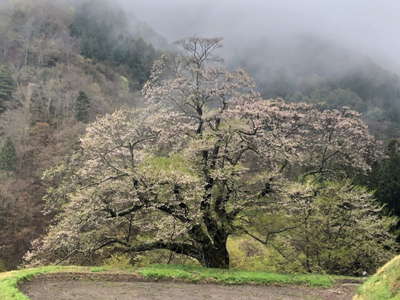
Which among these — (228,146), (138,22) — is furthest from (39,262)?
(138,22)

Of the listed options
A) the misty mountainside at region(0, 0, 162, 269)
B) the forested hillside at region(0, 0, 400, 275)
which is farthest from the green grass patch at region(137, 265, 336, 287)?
the misty mountainside at region(0, 0, 162, 269)

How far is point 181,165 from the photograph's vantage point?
16.5m

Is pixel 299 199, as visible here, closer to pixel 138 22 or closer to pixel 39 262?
pixel 39 262

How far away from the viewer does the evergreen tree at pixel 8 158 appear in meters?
40.2

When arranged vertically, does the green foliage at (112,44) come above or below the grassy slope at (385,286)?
above

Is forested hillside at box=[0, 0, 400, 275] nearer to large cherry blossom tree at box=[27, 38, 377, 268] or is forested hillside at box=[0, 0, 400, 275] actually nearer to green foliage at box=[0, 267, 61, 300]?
large cherry blossom tree at box=[27, 38, 377, 268]

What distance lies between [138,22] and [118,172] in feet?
405

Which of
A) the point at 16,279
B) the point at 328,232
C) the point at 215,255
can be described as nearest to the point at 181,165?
the point at 215,255

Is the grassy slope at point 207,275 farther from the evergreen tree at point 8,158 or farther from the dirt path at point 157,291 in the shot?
the evergreen tree at point 8,158

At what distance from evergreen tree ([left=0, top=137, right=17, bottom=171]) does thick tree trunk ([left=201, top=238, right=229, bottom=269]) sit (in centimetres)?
2882

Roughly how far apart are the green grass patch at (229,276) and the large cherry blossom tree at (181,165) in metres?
1.35

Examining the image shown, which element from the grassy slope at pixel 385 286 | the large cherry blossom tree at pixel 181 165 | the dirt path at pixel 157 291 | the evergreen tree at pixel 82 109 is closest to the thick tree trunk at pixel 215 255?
the large cherry blossom tree at pixel 181 165

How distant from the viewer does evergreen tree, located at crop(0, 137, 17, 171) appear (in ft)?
132

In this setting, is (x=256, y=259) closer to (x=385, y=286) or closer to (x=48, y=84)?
(x=385, y=286)
